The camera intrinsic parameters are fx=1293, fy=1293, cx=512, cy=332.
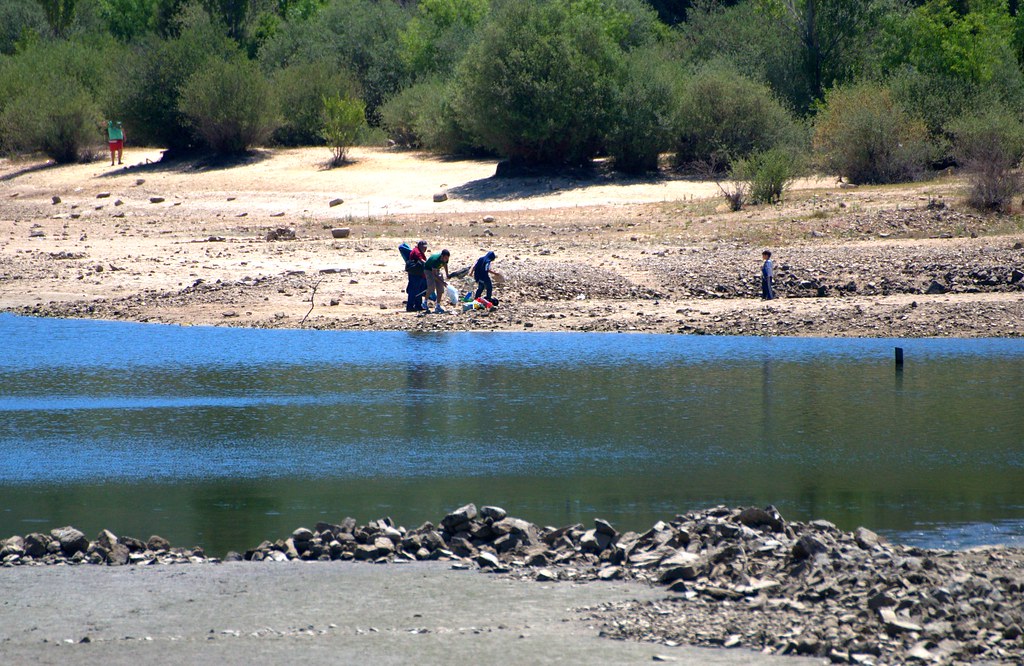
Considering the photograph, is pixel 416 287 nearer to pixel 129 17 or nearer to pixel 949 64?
pixel 949 64

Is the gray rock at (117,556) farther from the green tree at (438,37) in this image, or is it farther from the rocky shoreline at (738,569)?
the green tree at (438,37)

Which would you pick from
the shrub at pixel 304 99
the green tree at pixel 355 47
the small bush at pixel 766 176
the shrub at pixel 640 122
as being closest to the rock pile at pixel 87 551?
the small bush at pixel 766 176

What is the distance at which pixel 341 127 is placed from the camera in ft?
139

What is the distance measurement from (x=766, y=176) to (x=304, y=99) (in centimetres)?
2124

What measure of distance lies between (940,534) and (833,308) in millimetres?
12584

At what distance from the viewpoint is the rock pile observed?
9.20 m

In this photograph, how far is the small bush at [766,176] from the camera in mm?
30797

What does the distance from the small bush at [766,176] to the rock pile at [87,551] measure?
2340 centimetres

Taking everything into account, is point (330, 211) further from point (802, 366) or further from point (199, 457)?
point (199, 457)

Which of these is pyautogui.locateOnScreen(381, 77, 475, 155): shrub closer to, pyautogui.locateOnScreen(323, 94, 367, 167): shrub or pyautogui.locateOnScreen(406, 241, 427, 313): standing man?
pyautogui.locateOnScreen(323, 94, 367, 167): shrub

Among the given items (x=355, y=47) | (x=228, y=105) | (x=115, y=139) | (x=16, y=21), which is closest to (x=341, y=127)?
(x=228, y=105)

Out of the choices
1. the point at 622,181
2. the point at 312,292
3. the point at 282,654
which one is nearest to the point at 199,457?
the point at 282,654

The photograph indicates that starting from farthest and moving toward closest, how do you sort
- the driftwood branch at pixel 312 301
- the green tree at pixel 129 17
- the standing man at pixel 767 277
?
the green tree at pixel 129 17, the standing man at pixel 767 277, the driftwood branch at pixel 312 301

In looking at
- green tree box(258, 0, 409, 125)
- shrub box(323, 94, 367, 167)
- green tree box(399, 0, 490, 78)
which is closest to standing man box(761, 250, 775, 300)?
shrub box(323, 94, 367, 167)
